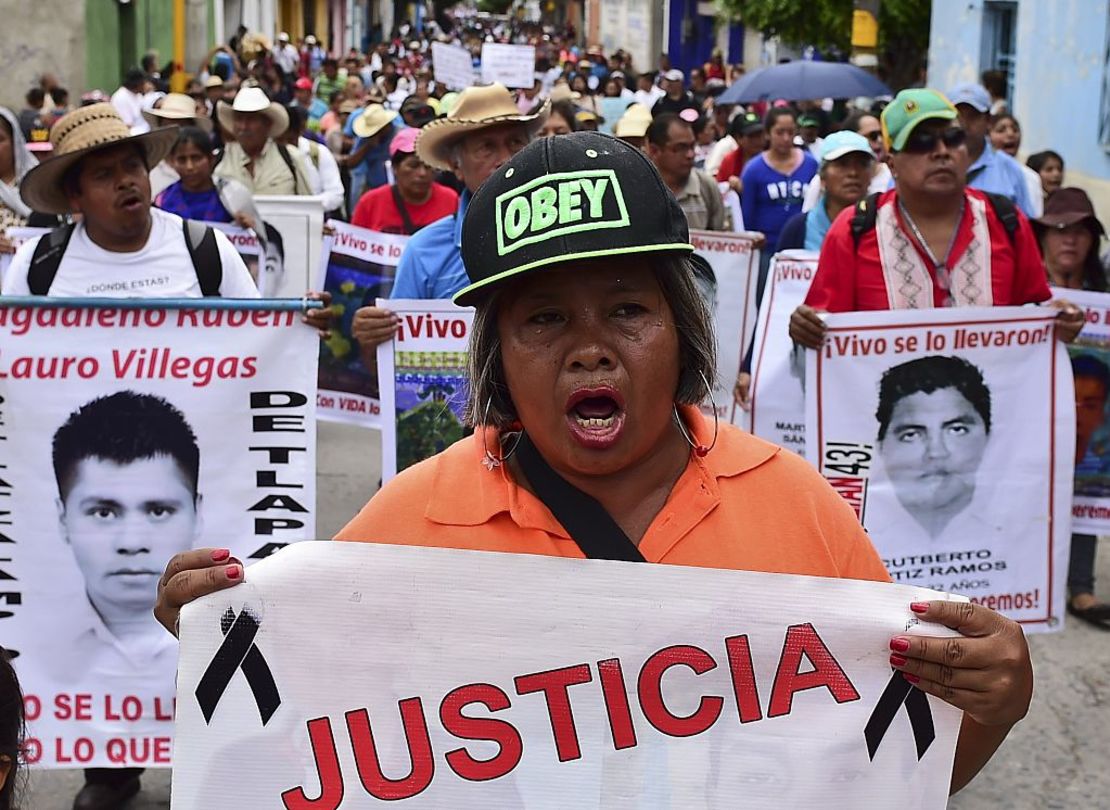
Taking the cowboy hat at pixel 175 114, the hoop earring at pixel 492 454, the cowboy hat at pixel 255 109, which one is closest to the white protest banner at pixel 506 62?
the cowboy hat at pixel 175 114

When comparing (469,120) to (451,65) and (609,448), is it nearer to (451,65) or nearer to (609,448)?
(609,448)

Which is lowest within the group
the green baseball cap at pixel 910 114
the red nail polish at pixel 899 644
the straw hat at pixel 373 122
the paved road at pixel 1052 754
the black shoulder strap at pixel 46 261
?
the paved road at pixel 1052 754

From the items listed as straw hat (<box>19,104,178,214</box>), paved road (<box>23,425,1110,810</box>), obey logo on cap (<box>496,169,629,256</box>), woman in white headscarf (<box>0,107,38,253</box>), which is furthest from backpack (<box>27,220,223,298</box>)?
obey logo on cap (<box>496,169,629,256</box>)

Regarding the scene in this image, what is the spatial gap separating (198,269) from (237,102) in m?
5.63

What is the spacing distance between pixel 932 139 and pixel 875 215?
12.2 inches

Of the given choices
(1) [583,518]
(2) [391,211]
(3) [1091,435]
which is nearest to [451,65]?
(2) [391,211]

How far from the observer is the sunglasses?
512cm

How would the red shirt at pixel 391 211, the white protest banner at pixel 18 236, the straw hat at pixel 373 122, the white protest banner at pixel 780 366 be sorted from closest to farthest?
the white protest banner at pixel 780 366
the white protest banner at pixel 18 236
the red shirt at pixel 391 211
the straw hat at pixel 373 122

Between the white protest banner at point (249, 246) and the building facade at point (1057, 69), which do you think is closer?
the white protest banner at point (249, 246)

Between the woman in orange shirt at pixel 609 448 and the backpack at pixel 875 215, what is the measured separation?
3066 mm

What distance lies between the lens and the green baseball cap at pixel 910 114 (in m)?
5.14

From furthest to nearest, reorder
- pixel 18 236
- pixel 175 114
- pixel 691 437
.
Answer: pixel 175 114
pixel 18 236
pixel 691 437

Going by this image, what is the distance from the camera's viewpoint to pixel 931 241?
5.19 meters

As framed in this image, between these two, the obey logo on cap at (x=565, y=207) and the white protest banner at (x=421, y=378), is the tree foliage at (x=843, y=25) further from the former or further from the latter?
the obey logo on cap at (x=565, y=207)
